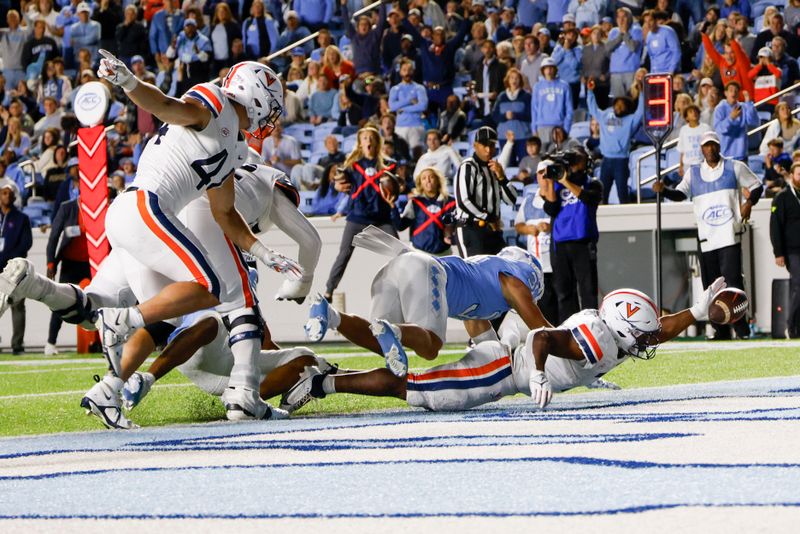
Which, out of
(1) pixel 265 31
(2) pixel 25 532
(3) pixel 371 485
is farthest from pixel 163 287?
(1) pixel 265 31

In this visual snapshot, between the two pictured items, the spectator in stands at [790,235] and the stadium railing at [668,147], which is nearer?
the spectator in stands at [790,235]

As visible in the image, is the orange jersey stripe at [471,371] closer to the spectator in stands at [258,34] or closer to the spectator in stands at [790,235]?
the spectator in stands at [790,235]

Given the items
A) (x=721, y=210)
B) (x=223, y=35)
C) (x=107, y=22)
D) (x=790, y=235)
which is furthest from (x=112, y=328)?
(x=107, y=22)

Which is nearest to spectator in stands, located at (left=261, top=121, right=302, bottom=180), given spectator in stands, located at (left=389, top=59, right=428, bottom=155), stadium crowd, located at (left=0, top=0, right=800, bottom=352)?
stadium crowd, located at (left=0, top=0, right=800, bottom=352)

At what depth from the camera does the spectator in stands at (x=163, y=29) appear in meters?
20.8

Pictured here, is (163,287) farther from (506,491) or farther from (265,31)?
(265,31)

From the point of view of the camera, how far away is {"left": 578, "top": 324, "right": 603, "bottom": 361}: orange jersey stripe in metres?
6.16

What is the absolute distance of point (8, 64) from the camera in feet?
72.3

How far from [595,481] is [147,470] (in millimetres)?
1371

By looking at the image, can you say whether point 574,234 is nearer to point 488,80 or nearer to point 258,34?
point 488,80

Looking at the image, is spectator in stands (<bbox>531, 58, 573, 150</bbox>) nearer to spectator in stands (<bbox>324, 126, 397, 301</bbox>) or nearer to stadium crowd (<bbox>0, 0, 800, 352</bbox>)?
stadium crowd (<bbox>0, 0, 800, 352</bbox>)

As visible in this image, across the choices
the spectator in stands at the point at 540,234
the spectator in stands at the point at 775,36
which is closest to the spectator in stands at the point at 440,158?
the spectator in stands at the point at 540,234

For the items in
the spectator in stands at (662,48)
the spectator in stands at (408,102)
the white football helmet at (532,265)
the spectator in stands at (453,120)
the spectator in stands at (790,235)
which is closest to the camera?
the white football helmet at (532,265)

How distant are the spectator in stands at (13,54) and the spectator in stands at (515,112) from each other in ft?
29.3
